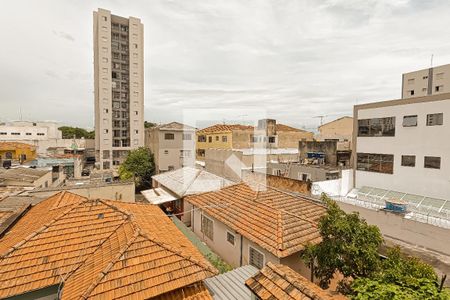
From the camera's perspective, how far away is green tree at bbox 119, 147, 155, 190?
3691cm

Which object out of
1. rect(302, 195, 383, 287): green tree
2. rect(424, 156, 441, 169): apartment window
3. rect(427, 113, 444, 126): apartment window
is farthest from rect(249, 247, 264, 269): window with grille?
rect(427, 113, 444, 126): apartment window

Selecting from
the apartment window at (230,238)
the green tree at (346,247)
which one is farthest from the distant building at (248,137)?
the green tree at (346,247)

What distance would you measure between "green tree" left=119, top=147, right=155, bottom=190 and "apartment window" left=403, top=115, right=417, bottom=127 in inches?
1318

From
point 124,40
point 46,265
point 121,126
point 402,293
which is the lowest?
point 46,265

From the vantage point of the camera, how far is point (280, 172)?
79.7 ft

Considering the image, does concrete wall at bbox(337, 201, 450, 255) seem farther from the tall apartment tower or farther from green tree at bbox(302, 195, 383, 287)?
the tall apartment tower

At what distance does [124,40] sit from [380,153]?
59569mm

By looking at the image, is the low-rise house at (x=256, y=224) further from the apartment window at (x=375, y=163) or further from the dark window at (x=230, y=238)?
the apartment window at (x=375, y=163)

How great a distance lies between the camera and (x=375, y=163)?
1967 cm

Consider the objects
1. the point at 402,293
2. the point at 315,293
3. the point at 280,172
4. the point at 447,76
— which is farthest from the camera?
the point at 447,76

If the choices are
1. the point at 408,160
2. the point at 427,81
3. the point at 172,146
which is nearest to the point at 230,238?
the point at 408,160

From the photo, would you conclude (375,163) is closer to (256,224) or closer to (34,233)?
(256,224)

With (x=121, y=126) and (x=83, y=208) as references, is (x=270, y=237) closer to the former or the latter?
(x=83, y=208)

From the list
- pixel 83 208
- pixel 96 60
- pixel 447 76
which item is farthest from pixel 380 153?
pixel 96 60
